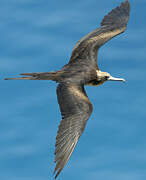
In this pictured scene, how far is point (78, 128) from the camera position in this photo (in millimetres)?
12625

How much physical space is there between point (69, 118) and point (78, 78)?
6.31ft

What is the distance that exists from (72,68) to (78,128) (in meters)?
2.81

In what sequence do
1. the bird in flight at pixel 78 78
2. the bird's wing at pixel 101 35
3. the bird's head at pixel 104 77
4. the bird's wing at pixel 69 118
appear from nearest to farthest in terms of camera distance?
the bird's wing at pixel 69 118, the bird in flight at pixel 78 78, the bird's head at pixel 104 77, the bird's wing at pixel 101 35

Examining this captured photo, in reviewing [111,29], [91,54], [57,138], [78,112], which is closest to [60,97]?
[78,112]

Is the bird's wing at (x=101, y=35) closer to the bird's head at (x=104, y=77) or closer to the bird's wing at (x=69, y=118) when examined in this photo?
the bird's head at (x=104, y=77)

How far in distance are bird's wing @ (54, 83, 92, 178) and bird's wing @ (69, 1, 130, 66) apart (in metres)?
1.82

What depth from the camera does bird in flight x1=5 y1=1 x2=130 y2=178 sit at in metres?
12.2

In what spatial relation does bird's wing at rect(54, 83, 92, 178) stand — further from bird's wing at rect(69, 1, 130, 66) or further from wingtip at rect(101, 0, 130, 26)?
wingtip at rect(101, 0, 130, 26)

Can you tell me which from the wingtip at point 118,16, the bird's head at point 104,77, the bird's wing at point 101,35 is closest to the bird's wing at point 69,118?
the bird's head at point 104,77

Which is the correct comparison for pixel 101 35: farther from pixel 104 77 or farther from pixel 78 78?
pixel 78 78

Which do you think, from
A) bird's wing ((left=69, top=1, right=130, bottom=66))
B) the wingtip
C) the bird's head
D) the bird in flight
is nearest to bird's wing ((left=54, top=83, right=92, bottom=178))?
the bird in flight

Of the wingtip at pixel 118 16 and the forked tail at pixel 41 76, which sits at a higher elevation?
the wingtip at pixel 118 16

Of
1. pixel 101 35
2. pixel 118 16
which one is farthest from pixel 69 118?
pixel 118 16

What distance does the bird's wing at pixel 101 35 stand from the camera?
1564cm
